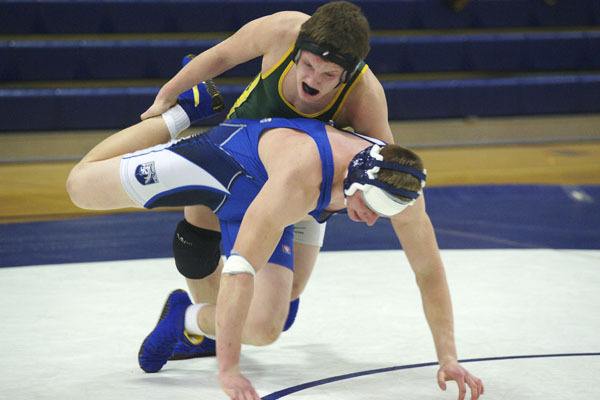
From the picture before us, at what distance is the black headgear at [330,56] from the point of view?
7.80 feet

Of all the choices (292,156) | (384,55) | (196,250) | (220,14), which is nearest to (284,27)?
(292,156)

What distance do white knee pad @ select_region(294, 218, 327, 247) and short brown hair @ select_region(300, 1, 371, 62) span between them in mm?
654

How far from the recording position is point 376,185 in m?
2.15

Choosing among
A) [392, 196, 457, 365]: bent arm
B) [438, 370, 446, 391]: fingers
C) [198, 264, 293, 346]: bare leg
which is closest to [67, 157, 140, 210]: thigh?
[198, 264, 293, 346]: bare leg

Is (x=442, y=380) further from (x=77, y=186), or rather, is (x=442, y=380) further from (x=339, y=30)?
(x=77, y=186)

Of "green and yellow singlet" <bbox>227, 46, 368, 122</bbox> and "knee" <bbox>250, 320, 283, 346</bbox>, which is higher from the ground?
"green and yellow singlet" <bbox>227, 46, 368, 122</bbox>

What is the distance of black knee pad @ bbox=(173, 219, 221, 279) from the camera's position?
9.29 feet

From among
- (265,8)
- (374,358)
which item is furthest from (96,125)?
(374,358)

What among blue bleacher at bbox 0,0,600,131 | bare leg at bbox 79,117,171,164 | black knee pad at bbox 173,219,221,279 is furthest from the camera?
blue bleacher at bbox 0,0,600,131

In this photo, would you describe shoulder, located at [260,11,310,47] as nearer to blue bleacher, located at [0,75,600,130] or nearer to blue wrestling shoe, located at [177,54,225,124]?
blue wrestling shoe, located at [177,54,225,124]

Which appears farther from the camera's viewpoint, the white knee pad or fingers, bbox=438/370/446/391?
the white knee pad

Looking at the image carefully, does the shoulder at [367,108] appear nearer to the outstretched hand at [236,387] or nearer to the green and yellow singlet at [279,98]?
the green and yellow singlet at [279,98]

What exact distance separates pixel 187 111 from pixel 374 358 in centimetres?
89

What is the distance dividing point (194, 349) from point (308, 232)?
1.62 ft
